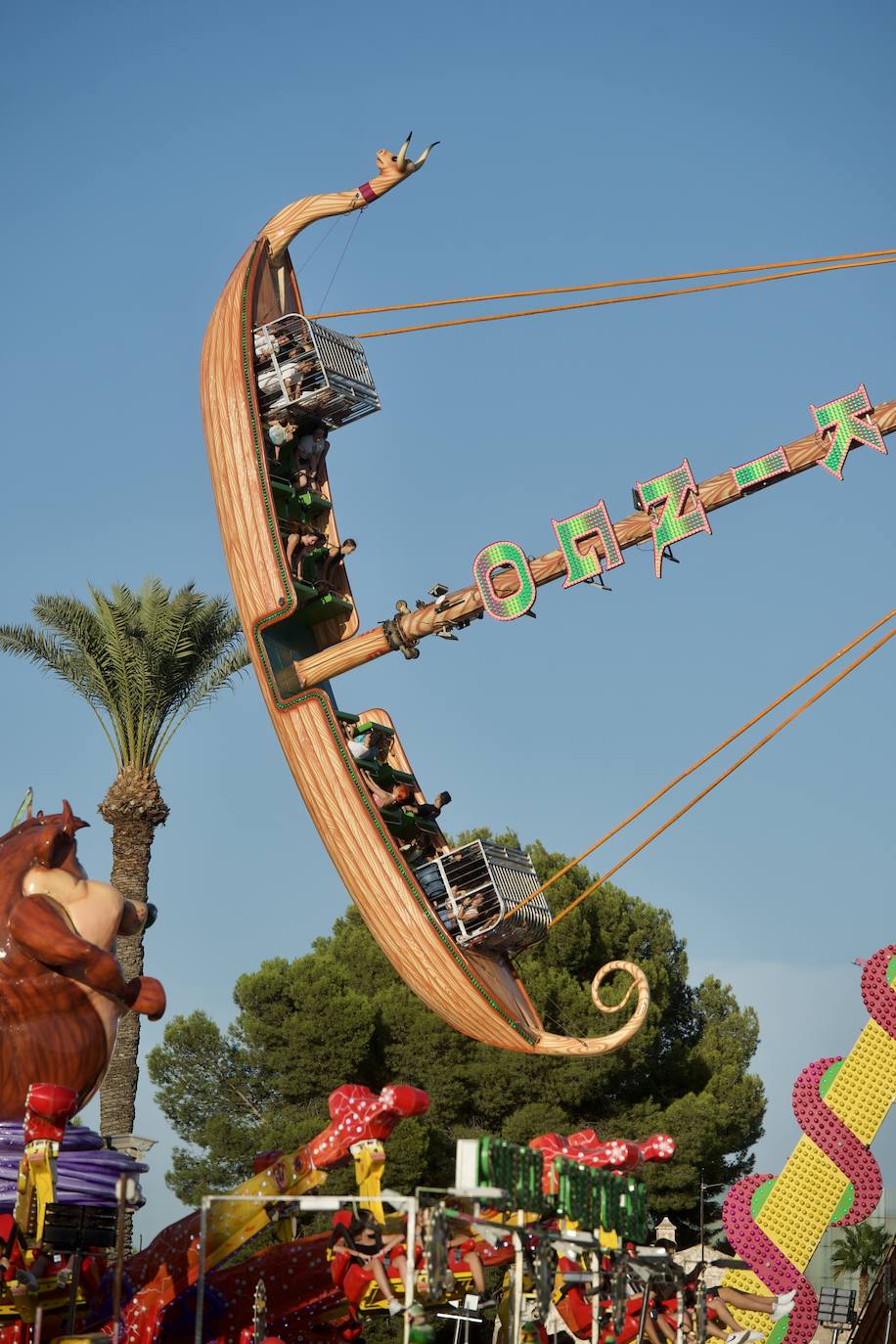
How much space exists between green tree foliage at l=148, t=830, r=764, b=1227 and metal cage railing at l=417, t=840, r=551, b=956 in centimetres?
1293

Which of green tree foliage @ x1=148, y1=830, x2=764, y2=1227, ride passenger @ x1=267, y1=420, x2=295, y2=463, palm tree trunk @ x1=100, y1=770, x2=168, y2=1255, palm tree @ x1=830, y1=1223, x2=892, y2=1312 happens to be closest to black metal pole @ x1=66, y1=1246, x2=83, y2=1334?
ride passenger @ x1=267, y1=420, x2=295, y2=463

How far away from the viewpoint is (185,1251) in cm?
1511

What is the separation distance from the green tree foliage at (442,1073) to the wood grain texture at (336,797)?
13.1 meters

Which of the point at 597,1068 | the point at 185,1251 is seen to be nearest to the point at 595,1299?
Result: the point at 185,1251

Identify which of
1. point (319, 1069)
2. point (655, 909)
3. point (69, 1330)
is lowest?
point (69, 1330)

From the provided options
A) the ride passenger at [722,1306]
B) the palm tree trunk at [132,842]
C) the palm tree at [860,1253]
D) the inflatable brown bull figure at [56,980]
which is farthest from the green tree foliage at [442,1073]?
the inflatable brown bull figure at [56,980]

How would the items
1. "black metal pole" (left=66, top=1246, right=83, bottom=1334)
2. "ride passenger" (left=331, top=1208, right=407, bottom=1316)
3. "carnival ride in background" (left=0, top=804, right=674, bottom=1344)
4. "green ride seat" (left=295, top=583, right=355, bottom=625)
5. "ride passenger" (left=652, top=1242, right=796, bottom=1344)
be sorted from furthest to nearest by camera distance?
"green ride seat" (left=295, top=583, right=355, bottom=625)
"ride passenger" (left=652, top=1242, right=796, bottom=1344)
"ride passenger" (left=331, top=1208, right=407, bottom=1316)
"carnival ride in background" (left=0, top=804, right=674, bottom=1344)
"black metal pole" (left=66, top=1246, right=83, bottom=1334)

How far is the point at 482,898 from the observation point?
18516mm

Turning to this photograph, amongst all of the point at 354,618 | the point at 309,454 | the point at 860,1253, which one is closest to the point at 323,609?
the point at 354,618

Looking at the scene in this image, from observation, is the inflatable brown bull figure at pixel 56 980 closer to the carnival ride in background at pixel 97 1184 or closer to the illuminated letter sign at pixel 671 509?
the carnival ride in background at pixel 97 1184

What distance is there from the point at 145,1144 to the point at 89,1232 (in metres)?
7.16

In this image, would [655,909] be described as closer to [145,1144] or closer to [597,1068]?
[597,1068]

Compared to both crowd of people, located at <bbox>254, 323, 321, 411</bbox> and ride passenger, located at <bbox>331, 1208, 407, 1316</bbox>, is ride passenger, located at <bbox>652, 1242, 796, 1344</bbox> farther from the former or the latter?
crowd of people, located at <bbox>254, 323, 321, 411</bbox>

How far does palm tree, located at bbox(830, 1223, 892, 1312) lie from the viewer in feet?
133
